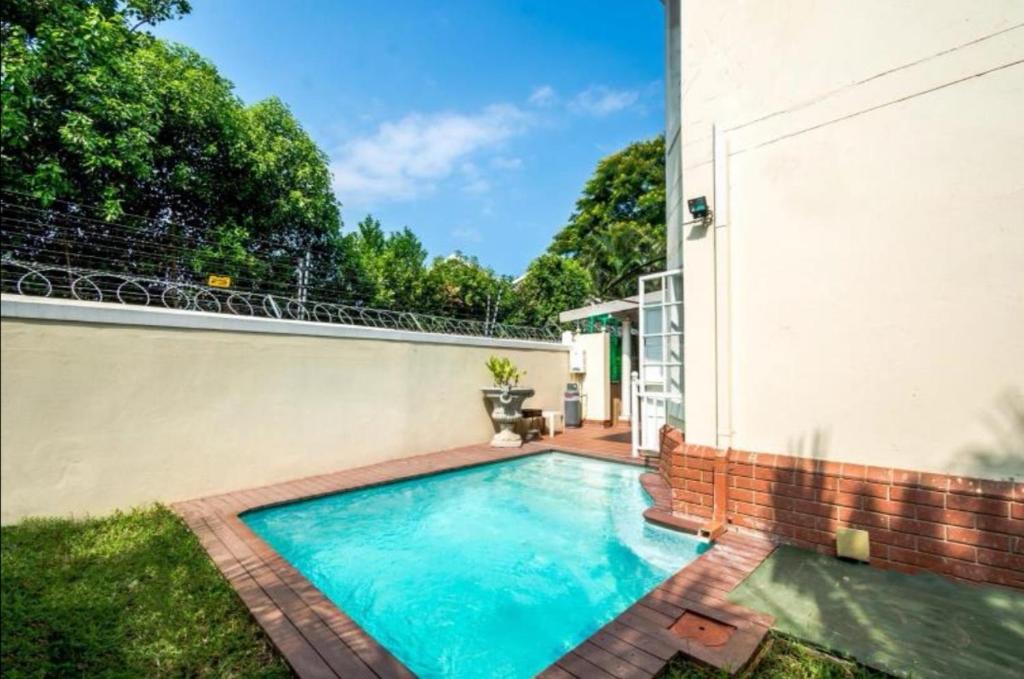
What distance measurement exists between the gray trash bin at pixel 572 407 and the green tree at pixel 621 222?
9.79 metres

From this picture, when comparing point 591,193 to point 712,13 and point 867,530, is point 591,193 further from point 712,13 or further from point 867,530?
point 867,530

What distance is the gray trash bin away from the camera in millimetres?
13203

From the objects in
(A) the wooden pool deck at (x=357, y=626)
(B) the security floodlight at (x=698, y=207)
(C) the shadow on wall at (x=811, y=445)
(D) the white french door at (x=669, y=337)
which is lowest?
(A) the wooden pool deck at (x=357, y=626)

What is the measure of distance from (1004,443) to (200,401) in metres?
8.37

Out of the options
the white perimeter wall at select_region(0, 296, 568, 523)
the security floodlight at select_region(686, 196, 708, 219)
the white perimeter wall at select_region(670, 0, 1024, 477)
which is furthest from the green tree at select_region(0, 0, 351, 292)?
the white perimeter wall at select_region(670, 0, 1024, 477)

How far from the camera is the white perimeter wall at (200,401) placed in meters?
1.21

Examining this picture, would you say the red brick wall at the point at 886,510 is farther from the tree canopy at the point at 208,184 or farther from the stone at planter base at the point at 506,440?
the tree canopy at the point at 208,184

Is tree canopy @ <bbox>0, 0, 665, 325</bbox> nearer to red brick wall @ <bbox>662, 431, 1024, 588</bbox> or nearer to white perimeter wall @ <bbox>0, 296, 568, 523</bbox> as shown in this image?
white perimeter wall @ <bbox>0, 296, 568, 523</bbox>

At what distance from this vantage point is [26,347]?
116 cm

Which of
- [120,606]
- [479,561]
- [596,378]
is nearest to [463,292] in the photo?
[596,378]

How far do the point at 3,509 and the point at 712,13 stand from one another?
700 centimetres

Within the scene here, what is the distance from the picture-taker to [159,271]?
14.2 feet

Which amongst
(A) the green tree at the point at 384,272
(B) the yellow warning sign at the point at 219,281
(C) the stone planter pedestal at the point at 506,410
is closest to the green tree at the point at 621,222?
(A) the green tree at the point at 384,272

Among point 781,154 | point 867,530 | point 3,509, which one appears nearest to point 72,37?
point 3,509
